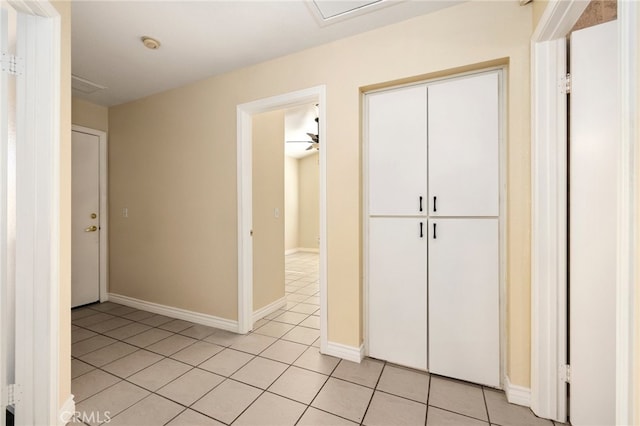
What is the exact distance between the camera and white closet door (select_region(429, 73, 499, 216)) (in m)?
1.81

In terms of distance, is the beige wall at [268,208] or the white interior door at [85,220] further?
the white interior door at [85,220]

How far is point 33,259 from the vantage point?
142cm

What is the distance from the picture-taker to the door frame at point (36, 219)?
140 cm

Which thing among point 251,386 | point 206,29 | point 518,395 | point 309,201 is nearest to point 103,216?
point 206,29

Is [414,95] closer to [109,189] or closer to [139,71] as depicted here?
[139,71]

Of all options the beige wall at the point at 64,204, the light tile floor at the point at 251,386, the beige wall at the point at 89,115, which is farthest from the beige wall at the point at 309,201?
the beige wall at the point at 64,204

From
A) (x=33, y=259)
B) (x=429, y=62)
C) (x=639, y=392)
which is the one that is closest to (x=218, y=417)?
(x=33, y=259)

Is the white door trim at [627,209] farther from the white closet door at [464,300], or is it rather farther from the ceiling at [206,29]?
the ceiling at [206,29]

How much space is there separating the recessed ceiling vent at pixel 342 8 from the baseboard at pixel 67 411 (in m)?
2.84

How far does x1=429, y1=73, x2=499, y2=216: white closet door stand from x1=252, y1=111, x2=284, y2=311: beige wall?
6.03ft

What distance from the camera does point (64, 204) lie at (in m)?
1.55

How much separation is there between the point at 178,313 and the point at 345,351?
1982 millimetres

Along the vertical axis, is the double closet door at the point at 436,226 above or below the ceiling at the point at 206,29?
below

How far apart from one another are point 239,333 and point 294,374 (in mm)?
904
